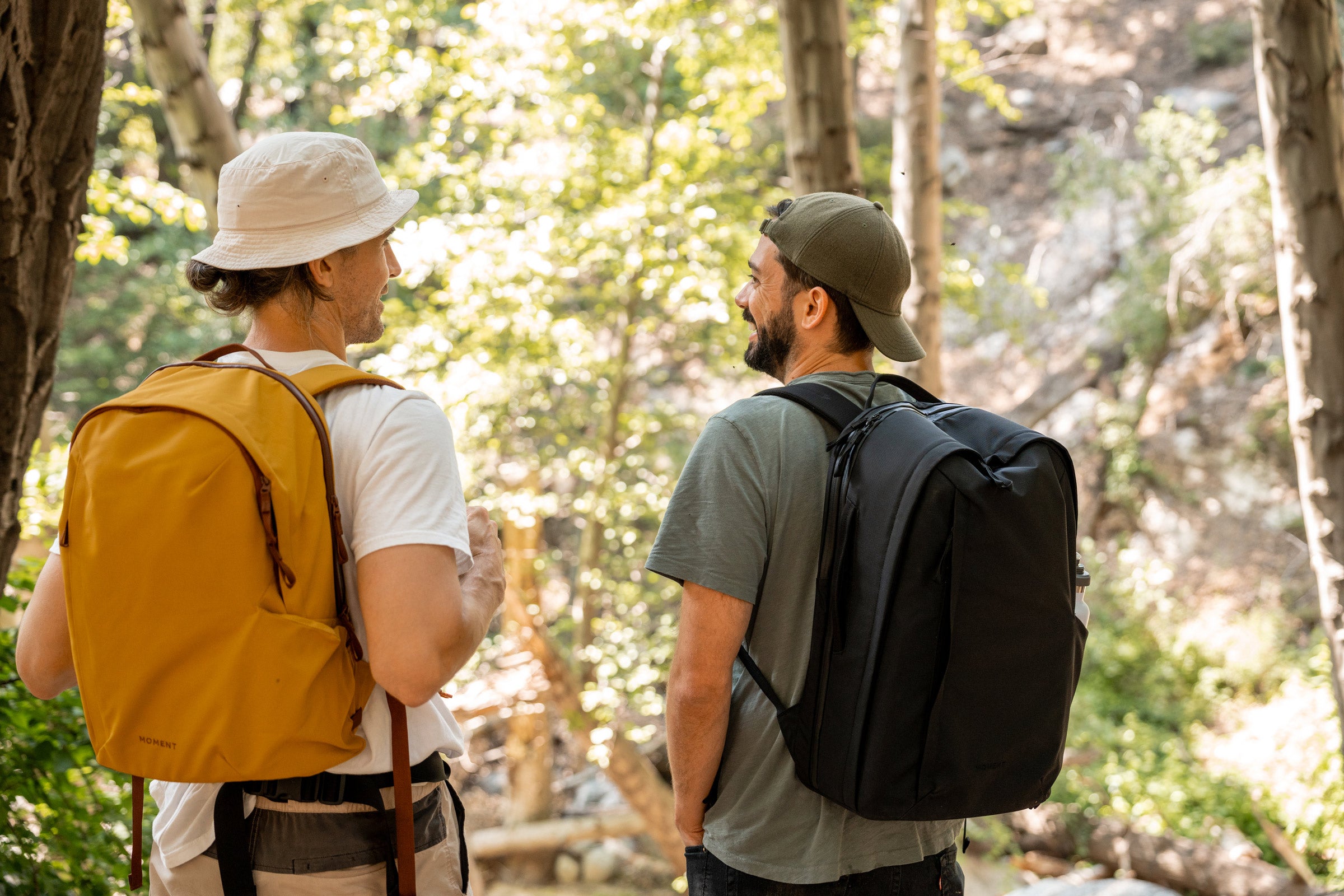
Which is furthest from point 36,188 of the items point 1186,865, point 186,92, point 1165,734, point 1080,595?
point 1165,734

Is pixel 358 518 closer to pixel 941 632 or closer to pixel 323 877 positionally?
pixel 323 877

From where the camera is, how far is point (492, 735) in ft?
32.8

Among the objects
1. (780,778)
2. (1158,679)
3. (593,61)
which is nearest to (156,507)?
(780,778)

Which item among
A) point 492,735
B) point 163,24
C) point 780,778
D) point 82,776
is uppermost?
point 163,24

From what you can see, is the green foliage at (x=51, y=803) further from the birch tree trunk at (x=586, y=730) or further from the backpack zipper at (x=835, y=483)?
the birch tree trunk at (x=586, y=730)

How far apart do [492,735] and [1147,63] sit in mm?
13214

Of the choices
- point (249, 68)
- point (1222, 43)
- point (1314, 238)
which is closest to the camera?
point (1314, 238)

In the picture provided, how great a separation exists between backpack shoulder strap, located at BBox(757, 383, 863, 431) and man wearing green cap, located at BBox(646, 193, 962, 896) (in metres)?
0.02

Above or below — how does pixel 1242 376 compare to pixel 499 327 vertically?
below

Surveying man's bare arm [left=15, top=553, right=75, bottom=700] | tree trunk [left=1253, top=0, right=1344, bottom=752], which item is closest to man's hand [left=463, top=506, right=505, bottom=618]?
man's bare arm [left=15, top=553, right=75, bottom=700]

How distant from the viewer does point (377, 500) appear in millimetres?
1092

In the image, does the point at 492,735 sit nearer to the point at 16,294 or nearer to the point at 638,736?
the point at 638,736

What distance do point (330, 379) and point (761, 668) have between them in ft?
2.39

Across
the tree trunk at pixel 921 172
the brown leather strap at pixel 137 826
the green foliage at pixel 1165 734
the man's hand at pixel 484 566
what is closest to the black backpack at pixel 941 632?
the man's hand at pixel 484 566
